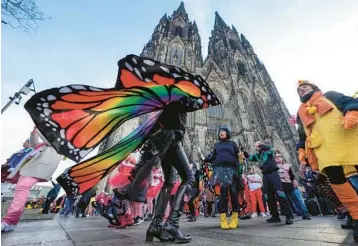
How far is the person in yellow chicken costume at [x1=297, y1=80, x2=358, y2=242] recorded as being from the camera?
6.60ft

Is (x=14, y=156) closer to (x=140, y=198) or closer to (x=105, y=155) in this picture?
(x=140, y=198)

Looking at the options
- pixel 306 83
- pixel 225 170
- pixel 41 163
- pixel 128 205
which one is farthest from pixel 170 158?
pixel 41 163

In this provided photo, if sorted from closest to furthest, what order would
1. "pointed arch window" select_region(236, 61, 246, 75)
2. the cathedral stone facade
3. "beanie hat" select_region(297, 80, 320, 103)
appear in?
"beanie hat" select_region(297, 80, 320, 103) < the cathedral stone facade < "pointed arch window" select_region(236, 61, 246, 75)

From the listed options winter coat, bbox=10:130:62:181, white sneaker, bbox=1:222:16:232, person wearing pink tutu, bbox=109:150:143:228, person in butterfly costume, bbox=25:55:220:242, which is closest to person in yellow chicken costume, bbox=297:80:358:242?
person in butterfly costume, bbox=25:55:220:242

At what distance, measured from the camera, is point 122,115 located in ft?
6.85

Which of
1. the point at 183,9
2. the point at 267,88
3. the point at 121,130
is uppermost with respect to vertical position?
the point at 183,9

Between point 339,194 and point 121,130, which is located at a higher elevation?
point 121,130

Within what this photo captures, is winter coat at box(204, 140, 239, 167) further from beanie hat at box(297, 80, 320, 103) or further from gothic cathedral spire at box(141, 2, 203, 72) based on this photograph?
gothic cathedral spire at box(141, 2, 203, 72)

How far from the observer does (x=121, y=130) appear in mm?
20500

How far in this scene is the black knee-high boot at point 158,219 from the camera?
6.61 feet

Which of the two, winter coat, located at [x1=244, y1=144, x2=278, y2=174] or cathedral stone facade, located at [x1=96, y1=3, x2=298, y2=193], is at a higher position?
cathedral stone facade, located at [x1=96, y1=3, x2=298, y2=193]

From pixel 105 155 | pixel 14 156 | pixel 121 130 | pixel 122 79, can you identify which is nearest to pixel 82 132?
pixel 105 155

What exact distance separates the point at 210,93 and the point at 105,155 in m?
1.27

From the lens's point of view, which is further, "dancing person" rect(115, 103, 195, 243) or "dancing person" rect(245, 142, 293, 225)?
"dancing person" rect(245, 142, 293, 225)
